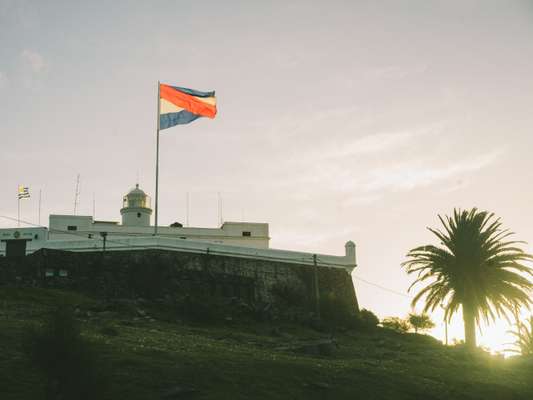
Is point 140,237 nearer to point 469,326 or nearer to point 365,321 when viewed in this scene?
point 365,321

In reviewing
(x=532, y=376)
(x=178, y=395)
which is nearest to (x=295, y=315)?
(x=532, y=376)

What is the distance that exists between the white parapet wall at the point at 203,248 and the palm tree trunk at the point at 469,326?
14482mm

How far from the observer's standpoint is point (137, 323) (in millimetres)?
35406

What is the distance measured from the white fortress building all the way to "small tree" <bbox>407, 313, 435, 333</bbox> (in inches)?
479

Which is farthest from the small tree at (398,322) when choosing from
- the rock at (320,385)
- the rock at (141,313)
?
the rock at (320,385)

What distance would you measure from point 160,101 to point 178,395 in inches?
1336

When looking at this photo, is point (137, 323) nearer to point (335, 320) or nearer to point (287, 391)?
point (287, 391)

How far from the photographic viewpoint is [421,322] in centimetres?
6556

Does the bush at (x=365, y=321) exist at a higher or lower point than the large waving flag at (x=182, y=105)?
lower

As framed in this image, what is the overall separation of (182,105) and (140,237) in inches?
406

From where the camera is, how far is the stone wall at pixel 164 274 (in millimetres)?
47156

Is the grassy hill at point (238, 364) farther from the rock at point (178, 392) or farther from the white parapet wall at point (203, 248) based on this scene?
the white parapet wall at point (203, 248)

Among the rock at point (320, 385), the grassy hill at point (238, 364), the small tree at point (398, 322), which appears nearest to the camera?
the grassy hill at point (238, 364)

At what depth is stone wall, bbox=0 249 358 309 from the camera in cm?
4716
